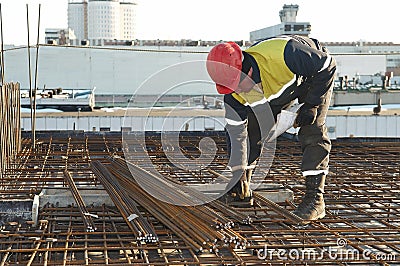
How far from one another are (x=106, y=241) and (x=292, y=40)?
2.32 m

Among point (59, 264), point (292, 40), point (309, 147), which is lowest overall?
point (59, 264)

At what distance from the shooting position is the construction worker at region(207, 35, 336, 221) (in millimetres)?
5273

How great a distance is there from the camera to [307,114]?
5570mm

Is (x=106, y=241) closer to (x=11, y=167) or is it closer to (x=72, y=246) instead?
(x=72, y=246)

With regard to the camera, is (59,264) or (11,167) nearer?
(59,264)

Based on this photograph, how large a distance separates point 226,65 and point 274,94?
0.54m

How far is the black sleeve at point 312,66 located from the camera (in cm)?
524

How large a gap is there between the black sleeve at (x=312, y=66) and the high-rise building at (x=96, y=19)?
102546mm

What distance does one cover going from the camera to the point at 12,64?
3591cm

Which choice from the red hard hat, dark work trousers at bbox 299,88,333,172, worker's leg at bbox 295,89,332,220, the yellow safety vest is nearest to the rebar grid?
worker's leg at bbox 295,89,332,220

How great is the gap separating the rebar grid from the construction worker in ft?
1.21

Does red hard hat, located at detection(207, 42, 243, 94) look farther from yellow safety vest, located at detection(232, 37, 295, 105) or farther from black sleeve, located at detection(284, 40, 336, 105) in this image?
black sleeve, located at detection(284, 40, 336, 105)

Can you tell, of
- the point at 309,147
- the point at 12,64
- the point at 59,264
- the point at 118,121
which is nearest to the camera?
the point at 59,264

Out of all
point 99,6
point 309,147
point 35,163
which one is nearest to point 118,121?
point 35,163
